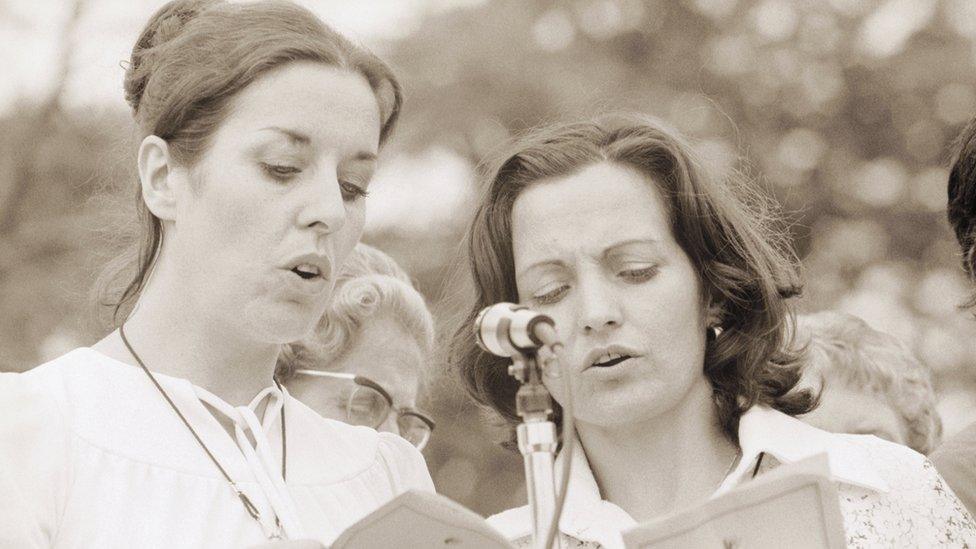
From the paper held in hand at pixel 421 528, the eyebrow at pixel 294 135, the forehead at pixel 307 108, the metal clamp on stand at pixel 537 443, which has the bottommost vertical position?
the paper held in hand at pixel 421 528

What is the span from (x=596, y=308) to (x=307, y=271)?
23.5 inches

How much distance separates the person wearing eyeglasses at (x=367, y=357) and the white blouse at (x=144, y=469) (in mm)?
1150

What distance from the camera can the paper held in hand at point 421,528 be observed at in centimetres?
223

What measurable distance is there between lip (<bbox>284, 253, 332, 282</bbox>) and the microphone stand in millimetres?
712

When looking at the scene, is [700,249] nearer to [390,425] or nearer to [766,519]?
[766,519]

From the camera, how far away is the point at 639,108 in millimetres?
11406

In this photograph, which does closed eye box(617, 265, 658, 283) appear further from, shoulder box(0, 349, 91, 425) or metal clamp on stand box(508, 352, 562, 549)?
shoulder box(0, 349, 91, 425)

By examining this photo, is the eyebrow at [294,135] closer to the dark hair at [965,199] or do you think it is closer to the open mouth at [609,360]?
the open mouth at [609,360]

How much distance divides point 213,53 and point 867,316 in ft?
31.7

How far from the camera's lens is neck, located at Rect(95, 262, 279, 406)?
120 inches

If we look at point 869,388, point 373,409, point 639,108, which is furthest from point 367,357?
point 639,108

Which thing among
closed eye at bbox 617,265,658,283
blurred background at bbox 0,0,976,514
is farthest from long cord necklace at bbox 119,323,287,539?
blurred background at bbox 0,0,976,514

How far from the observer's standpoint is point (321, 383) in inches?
174

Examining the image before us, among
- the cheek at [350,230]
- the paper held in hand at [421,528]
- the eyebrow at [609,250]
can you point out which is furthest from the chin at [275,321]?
the paper held in hand at [421,528]
